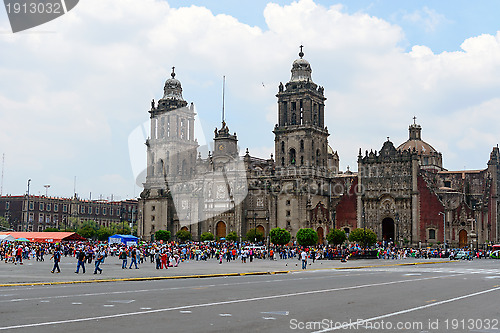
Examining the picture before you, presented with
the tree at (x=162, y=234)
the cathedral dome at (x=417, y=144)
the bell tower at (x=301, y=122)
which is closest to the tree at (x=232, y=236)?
the tree at (x=162, y=234)

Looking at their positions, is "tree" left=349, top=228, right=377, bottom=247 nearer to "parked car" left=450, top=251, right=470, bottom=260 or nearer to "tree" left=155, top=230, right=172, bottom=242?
"parked car" left=450, top=251, right=470, bottom=260

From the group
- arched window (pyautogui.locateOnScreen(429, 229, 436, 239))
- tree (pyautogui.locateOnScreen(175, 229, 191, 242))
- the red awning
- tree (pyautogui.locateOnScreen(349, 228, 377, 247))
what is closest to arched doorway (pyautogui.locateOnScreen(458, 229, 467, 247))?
arched window (pyautogui.locateOnScreen(429, 229, 436, 239))

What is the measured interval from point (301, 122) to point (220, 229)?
24784 mm

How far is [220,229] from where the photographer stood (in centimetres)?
11056

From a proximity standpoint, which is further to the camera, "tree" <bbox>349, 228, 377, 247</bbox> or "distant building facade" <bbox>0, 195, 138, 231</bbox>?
"distant building facade" <bbox>0, 195, 138, 231</bbox>

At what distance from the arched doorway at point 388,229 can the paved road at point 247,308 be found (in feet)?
228

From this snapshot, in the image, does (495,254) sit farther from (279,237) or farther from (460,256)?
(279,237)

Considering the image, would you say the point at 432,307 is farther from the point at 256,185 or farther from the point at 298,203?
the point at 256,185

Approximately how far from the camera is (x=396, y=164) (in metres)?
95.2

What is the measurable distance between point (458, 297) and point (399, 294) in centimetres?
214

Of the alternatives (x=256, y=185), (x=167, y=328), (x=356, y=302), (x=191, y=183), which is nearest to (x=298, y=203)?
(x=256, y=185)

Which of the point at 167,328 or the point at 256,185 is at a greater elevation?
the point at 256,185

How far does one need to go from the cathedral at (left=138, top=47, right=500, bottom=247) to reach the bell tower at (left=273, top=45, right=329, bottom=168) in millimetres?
174

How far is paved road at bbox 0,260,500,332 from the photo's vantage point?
14414 mm
